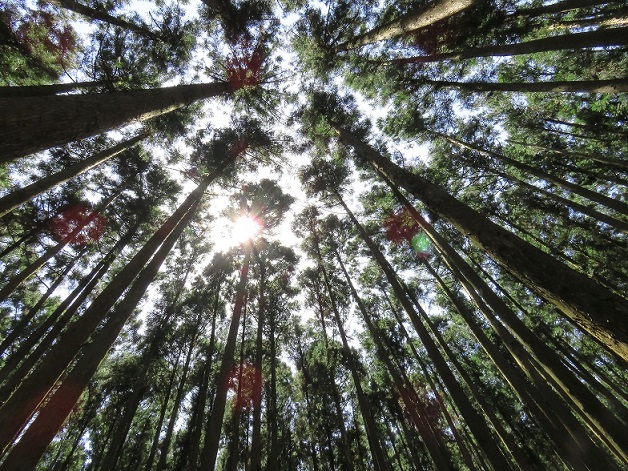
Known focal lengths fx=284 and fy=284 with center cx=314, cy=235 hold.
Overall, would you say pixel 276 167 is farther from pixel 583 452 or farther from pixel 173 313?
pixel 583 452

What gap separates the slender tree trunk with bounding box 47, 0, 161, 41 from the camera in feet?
32.0

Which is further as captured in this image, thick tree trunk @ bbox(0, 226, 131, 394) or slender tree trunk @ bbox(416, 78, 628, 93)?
thick tree trunk @ bbox(0, 226, 131, 394)

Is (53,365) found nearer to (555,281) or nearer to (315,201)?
(555,281)

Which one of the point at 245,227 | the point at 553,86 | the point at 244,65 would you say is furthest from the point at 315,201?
the point at 553,86

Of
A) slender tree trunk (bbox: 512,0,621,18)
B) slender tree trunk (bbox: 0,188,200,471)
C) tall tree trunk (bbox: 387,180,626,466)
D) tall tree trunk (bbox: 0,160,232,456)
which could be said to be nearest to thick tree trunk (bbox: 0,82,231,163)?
tall tree trunk (bbox: 0,160,232,456)

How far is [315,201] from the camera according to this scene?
57.8 feet

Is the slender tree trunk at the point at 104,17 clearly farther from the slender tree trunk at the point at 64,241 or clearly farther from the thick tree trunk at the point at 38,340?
the thick tree trunk at the point at 38,340

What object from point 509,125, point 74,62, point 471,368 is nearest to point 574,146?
point 509,125

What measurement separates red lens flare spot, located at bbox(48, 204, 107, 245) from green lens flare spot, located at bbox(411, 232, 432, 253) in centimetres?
1658

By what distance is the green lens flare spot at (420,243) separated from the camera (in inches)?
636

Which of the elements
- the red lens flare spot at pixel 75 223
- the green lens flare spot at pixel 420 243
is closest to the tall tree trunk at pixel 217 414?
the red lens flare spot at pixel 75 223

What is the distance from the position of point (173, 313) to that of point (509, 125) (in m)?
21.5

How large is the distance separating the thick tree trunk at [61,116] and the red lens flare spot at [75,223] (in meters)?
10.3

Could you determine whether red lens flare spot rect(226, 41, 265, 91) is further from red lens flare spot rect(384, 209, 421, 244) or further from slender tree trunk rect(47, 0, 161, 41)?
red lens flare spot rect(384, 209, 421, 244)
